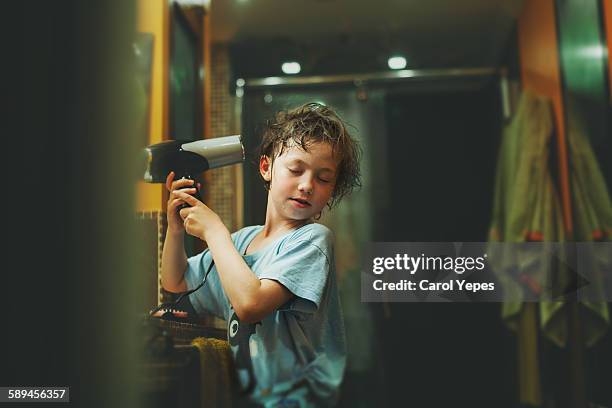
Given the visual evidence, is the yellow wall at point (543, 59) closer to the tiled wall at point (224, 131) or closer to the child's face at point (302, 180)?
the child's face at point (302, 180)

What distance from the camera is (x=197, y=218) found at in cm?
124

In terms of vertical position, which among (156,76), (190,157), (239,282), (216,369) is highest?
(156,76)

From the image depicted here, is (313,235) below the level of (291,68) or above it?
below

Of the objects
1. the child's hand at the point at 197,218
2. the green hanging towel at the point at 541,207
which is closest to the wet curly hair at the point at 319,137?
the child's hand at the point at 197,218

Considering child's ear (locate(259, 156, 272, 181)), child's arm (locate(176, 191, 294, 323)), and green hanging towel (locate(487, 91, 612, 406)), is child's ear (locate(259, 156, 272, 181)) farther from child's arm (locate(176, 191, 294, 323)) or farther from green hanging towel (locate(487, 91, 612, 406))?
green hanging towel (locate(487, 91, 612, 406))

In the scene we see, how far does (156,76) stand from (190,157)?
190 millimetres

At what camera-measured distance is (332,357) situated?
1.25 meters

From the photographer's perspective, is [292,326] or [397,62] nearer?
[292,326]

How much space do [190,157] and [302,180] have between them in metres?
0.22

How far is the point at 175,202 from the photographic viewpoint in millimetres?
1251

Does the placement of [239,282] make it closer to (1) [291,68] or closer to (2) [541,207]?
(1) [291,68]

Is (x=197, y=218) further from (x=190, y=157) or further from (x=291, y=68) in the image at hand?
(x=291, y=68)

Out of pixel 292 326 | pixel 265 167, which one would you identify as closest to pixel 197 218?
pixel 265 167

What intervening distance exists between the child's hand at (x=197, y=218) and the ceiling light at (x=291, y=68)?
0.31 meters
